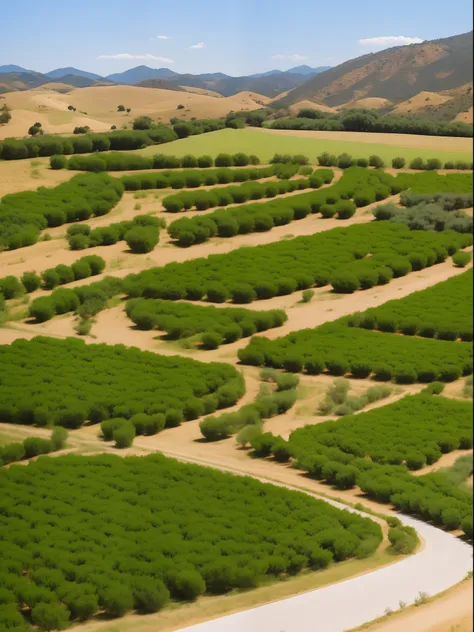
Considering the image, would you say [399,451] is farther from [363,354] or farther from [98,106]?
[98,106]

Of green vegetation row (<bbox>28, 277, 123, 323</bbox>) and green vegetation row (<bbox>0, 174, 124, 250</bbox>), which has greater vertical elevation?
green vegetation row (<bbox>0, 174, 124, 250</bbox>)

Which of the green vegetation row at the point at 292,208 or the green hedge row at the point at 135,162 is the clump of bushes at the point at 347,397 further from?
the green hedge row at the point at 135,162

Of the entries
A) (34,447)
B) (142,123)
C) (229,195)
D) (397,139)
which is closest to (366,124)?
(397,139)

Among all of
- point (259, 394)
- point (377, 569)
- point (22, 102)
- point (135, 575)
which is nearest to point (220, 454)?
point (259, 394)

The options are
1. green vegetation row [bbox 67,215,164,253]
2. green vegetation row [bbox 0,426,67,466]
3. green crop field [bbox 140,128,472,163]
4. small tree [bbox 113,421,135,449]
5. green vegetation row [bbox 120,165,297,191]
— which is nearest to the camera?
green crop field [bbox 140,128,472,163]

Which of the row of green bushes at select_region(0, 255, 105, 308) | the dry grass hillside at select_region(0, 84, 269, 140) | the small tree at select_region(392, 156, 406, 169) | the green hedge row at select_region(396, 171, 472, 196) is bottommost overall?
the row of green bushes at select_region(0, 255, 105, 308)

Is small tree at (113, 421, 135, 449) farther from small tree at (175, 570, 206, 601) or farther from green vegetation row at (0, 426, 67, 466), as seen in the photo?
small tree at (175, 570, 206, 601)

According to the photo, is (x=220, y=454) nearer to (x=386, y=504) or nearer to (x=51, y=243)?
(x=386, y=504)

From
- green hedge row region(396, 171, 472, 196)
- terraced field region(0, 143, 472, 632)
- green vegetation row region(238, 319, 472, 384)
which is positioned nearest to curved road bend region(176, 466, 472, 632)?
terraced field region(0, 143, 472, 632)
